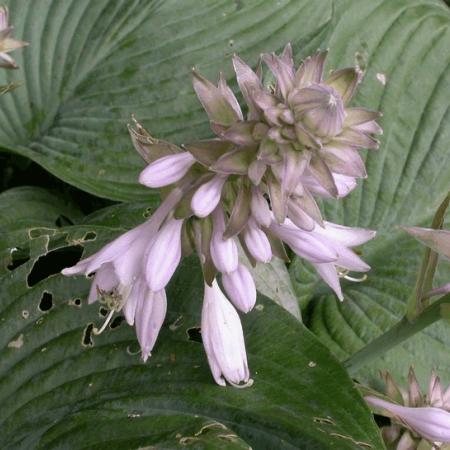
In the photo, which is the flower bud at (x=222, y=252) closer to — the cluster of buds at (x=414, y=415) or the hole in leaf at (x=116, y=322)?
the hole in leaf at (x=116, y=322)

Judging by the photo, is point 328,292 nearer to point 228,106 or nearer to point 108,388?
point 108,388

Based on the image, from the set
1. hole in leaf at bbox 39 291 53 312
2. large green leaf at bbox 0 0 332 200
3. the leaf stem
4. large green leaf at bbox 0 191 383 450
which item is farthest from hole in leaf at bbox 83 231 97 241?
the leaf stem

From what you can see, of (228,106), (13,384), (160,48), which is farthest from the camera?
(160,48)

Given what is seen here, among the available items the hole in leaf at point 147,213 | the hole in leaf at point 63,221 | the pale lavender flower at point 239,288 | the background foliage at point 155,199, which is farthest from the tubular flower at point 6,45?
the hole in leaf at point 63,221

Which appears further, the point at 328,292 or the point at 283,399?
the point at 328,292

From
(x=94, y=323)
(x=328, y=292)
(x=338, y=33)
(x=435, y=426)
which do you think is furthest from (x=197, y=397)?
(x=338, y=33)

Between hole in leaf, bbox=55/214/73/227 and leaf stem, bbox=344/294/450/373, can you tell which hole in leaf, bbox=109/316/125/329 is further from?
hole in leaf, bbox=55/214/73/227
